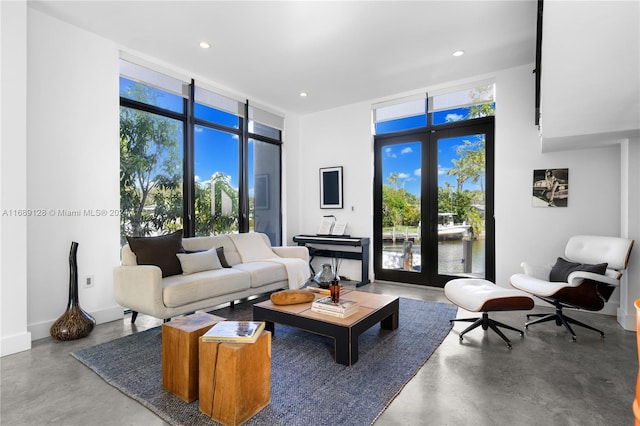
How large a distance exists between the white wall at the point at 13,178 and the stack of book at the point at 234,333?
2.04 meters

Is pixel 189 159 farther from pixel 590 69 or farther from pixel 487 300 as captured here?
pixel 590 69

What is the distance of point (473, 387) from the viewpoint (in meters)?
2.09

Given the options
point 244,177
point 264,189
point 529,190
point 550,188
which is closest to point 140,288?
point 244,177

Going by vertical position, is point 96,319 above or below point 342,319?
below

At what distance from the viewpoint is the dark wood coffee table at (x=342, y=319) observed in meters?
2.36

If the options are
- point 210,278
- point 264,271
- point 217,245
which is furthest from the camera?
point 217,245

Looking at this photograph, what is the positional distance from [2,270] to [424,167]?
16.3ft

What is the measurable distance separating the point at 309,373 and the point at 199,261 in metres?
1.88

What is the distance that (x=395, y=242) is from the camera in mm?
5352

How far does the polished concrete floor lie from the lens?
179cm

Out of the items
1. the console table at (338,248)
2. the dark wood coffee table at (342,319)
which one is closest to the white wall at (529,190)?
the console table at (338,248)

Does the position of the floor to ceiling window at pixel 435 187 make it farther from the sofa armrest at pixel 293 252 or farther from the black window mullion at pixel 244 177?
the black window mullion at pixel 244 177

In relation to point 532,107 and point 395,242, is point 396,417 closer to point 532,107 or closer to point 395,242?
point 395,242

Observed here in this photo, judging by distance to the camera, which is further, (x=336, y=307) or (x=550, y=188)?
(x=550, y=188)
